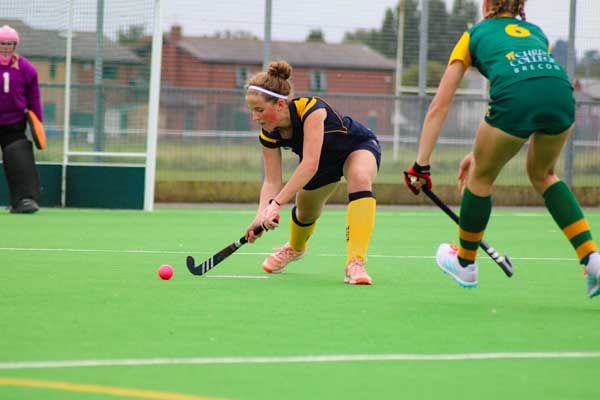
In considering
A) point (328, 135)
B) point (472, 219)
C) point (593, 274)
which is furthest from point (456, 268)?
point (328, 135)

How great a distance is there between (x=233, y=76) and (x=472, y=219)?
9034mm

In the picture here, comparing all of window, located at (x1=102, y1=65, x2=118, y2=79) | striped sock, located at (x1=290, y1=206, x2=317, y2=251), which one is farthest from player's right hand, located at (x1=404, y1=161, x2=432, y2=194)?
window, located at (x1=102, y1=65, x2=118, y2=79)

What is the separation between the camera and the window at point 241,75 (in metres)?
13.7

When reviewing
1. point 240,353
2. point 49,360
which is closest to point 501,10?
point 240,353

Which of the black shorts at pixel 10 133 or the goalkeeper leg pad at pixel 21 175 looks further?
the black shorts at pixel 10 133

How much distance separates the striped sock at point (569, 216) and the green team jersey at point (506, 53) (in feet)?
1.74

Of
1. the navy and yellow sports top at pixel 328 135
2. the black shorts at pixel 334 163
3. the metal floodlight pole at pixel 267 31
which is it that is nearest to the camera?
the navy and yellow sports top at pixel 328 135

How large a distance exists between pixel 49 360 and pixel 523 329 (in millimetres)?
1929

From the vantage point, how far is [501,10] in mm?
5219

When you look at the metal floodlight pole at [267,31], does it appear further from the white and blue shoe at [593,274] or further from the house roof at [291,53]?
the white and blue shoe at [593,274]

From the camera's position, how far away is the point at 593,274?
5027mm

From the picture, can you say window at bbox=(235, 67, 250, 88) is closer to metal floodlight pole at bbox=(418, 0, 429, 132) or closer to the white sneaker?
metal floodlight pole at bbox=(418, 0, 429, 132)

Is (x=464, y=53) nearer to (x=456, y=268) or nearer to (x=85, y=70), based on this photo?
(x=456, y=268)

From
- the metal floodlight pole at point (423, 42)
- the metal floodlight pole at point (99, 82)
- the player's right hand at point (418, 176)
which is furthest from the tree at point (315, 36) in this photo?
the player's right hand at point (418, 176)
